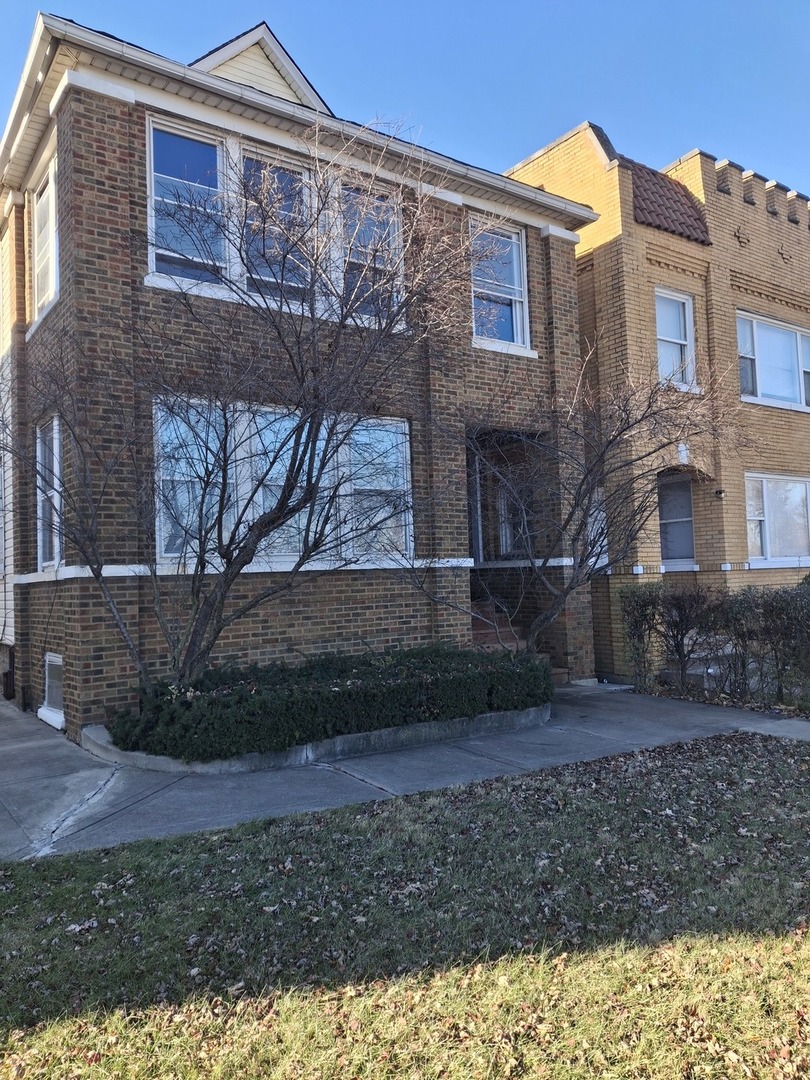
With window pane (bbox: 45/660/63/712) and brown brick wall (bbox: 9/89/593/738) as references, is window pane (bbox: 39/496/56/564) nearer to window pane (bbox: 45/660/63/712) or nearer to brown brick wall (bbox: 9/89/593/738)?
brown brick wall (bbox: 9/89/593/738)

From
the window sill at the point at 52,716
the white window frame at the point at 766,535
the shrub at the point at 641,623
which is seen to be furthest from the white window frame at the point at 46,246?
the white window frame at the point at 766,535

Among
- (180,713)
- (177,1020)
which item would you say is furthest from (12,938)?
(180,713)

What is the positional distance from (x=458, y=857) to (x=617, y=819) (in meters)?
1.35

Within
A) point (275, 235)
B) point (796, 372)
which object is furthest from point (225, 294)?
point (796, 372)

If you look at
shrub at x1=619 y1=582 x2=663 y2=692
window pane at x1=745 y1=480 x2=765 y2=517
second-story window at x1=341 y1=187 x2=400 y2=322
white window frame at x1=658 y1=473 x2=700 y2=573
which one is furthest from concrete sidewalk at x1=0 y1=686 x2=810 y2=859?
window pane at x1=745 y1=480 x2=765 y2=517

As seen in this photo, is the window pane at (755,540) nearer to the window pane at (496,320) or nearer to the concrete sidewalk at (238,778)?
the concrete sidewalk at (238,778)

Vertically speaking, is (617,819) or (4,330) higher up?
(4,330)

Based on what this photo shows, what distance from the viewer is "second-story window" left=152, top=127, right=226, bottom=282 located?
807cm

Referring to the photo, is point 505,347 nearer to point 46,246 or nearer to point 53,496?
point 46,246

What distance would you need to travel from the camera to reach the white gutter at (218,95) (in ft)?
25.8

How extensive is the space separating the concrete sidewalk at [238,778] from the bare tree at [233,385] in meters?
1.18

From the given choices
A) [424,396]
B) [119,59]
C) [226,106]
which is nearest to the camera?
[119,59]

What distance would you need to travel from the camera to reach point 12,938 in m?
3.83

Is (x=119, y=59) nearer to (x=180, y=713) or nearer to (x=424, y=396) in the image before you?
(x=424, y=396)
